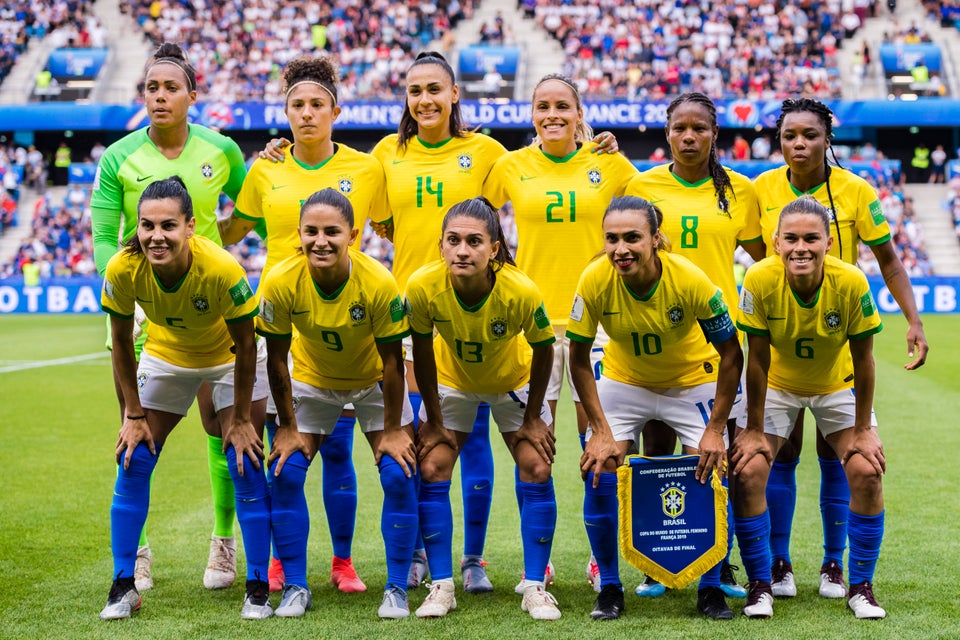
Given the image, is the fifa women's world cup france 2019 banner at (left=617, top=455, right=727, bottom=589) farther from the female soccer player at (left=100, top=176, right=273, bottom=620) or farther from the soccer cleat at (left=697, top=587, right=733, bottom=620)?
the female soccer player at (left=100, top=176, right=273, bottom=620)

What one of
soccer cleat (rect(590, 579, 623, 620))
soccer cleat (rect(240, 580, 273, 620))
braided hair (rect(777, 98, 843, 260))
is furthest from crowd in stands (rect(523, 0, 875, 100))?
soccer cleat (rect(240, 580, 273, 620))

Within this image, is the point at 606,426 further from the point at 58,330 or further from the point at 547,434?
the point at 58,330

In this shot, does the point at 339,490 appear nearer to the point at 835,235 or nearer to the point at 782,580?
the point at 782,580

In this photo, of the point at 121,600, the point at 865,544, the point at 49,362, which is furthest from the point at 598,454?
the point at 49,362

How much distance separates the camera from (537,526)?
4543 mm

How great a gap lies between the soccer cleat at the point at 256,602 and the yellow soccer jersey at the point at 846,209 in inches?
110

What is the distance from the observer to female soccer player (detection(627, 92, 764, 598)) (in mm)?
4734

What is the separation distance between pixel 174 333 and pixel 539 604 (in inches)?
80.0

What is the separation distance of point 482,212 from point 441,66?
110 centimetres

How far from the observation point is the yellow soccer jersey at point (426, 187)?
5.09m

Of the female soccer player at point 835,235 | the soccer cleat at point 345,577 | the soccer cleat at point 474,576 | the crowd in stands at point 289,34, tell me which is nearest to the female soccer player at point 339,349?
the soccer cleat at point 345,577

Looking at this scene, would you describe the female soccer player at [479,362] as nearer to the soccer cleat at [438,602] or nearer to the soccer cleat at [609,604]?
the soccer cleat at [438,602]

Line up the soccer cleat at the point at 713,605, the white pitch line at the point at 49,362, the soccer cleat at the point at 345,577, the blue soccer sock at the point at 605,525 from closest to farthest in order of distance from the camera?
the soccer cleat at the point at 713,605, the blue soccer sock at the point at 605,525, the soccer cleat at the point at 345,577, the white pitch line at the point at 49,362

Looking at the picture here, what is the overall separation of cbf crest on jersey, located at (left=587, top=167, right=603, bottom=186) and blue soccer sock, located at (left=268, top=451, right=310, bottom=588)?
6.38 ft
